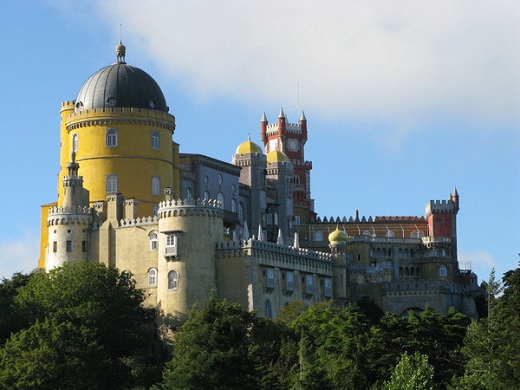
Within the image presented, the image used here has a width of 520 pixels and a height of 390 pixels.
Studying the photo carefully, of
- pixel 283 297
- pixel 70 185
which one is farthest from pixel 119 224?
pixel 283 297

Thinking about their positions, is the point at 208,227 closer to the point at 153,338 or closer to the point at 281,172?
the point at 153,338

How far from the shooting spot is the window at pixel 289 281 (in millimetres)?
136575

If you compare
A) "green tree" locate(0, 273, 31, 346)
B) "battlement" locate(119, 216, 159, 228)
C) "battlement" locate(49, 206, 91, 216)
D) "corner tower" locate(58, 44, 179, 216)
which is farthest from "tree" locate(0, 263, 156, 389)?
"corner tower" locate(58, 44, 179, 216)

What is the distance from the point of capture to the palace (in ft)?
427

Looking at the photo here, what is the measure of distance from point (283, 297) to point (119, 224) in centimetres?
1390

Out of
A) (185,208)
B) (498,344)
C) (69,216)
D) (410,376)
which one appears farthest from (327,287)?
(498,344)

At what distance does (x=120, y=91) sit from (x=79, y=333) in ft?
89.0

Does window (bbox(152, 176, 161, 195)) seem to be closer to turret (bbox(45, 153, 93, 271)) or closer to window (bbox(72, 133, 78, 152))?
window (bbox(72, 133, 78, 152))

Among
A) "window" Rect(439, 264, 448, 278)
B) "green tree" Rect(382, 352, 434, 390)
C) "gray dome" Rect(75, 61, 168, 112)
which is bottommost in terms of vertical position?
"green tree" Rect(382, 352, 434, 390)

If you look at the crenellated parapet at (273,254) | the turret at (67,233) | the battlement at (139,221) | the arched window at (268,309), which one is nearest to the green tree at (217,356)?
the crenellated parapet at (273,254)

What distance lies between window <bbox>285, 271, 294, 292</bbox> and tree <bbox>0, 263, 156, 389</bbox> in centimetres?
1232

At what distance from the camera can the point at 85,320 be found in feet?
413

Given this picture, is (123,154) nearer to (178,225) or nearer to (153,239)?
(153,239)

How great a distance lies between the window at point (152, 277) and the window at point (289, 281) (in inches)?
426
